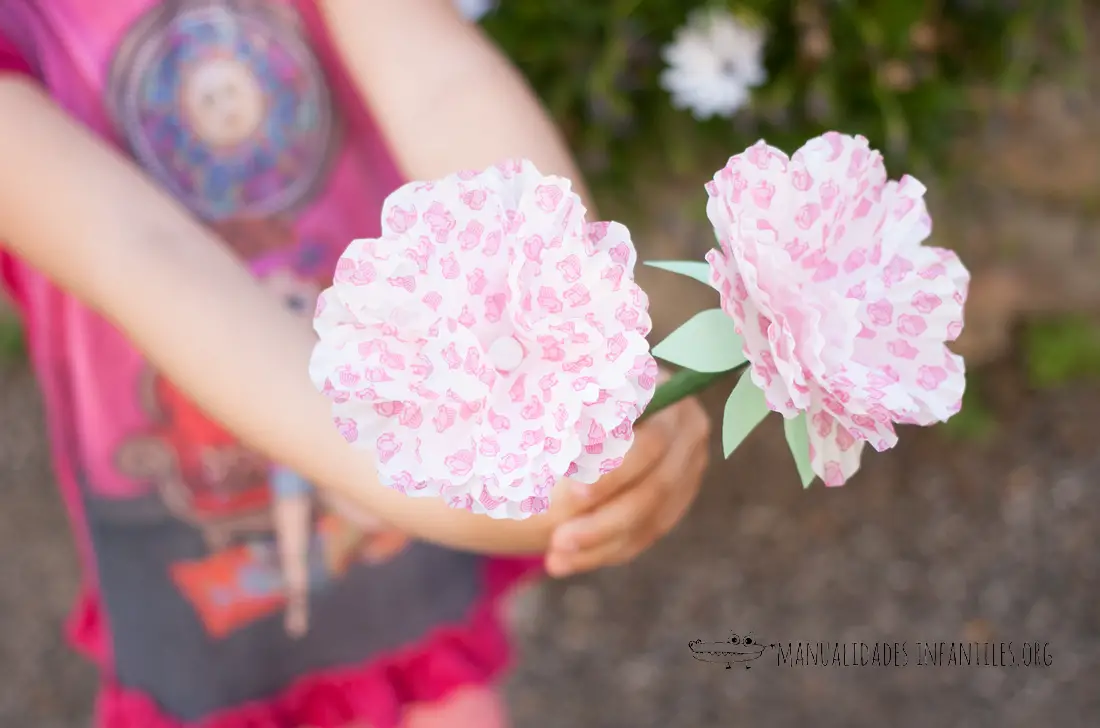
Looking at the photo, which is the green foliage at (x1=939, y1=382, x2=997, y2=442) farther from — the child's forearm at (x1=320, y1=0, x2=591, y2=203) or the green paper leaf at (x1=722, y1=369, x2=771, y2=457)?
the green paper leaf at (x1=722, y1=369, x2=771, y2=457)

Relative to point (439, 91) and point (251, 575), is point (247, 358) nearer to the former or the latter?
point (439, 91)

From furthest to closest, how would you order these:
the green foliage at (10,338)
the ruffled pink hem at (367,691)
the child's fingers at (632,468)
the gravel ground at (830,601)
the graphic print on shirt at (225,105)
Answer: the green foliage at (10,338) < the gravel ground at (830,601) < the ruffled pink hem at (367,691) < the graphic print on shirt at (225,105) < the child's fingers at (632,468)

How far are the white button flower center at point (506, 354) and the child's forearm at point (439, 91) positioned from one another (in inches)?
9.3

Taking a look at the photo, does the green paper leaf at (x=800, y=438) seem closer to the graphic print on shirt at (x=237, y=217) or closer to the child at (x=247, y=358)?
the child at (x=247, y=358)

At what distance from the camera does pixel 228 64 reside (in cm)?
60

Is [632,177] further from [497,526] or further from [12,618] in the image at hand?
[12,618]

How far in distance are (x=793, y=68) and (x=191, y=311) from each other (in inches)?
37.2

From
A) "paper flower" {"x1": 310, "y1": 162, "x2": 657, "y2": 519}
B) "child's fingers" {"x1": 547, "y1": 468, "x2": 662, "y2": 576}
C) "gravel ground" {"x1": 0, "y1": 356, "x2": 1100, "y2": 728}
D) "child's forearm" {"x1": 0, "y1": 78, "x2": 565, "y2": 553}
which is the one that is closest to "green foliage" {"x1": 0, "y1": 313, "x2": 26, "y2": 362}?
"gravel ground" {"x1": 0, "y1": 356, "x2": 1100, "y2": 728}

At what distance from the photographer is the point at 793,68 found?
1.21 meters

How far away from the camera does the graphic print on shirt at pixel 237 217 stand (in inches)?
23.3

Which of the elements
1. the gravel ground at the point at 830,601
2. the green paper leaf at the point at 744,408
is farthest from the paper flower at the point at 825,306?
the gravel ground at the point at 830,601

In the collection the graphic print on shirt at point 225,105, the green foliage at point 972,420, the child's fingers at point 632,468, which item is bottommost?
the green foliage at point 972,420

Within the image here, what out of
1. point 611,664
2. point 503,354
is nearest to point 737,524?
point 611,664

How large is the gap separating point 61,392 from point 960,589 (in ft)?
3.65
